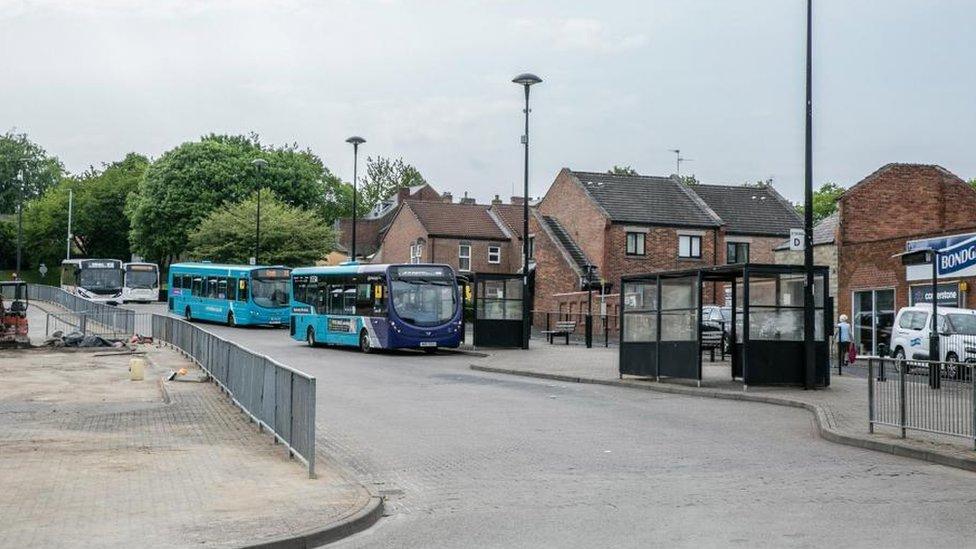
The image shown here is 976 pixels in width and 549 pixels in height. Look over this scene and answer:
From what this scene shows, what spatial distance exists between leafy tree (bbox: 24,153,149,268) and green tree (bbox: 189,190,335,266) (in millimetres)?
32256

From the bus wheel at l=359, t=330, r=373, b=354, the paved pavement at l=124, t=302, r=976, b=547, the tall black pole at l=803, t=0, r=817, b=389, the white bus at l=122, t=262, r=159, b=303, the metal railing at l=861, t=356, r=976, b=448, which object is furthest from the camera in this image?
the white bus at l=122, t=262, r=159, b=303

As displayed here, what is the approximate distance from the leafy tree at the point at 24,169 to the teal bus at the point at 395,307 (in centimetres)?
9782

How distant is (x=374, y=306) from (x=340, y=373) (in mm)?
8367

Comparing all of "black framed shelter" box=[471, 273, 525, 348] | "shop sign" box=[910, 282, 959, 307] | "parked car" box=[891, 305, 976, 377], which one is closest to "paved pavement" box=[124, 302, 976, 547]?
"parked car" box=[891, 305, 976, 377]

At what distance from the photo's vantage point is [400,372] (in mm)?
26406

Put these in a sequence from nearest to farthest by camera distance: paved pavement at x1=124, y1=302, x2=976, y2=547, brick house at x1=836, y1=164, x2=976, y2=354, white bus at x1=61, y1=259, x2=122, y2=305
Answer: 1. paved pavement at x1=124, y1=302, x2=976, y2=547
2. brick house at x1=836, y1=164, x2=976, y2=354
3. white bus at x1=61, y1=259, x2=122, y2=305

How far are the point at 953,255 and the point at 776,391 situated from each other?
14821mm

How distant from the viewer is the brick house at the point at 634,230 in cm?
5619

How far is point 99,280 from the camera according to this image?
6556cm

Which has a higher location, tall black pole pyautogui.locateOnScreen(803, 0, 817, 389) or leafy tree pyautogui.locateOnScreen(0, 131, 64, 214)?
leafy tree pyautogui.locateOnScreen(0, 131, 64, 214)

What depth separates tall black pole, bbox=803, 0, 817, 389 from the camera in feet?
67.4

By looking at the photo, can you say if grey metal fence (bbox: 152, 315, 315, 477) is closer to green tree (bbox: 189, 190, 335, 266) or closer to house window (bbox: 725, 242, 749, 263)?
house window (bbox: 725, 242, 749, 263)

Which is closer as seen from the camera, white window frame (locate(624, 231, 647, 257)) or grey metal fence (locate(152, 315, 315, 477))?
grey metal fence (locate(152, 315, 315, 477))

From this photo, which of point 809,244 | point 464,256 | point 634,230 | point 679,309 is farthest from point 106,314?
point 464,256
